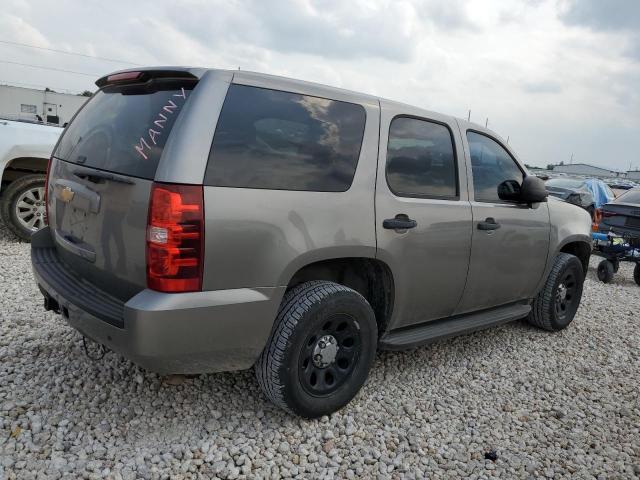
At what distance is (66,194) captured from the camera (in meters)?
2.80

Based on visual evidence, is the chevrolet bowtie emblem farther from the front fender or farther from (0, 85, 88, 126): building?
(0, 85, 88, 126): building

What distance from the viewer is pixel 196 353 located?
7.77 ft

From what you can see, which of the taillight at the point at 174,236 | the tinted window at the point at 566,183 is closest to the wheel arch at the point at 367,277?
the taillight at the point at 174,236

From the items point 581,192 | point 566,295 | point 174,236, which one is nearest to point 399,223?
point 174,236

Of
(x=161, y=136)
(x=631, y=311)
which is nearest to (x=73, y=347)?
(x=161, y=136)

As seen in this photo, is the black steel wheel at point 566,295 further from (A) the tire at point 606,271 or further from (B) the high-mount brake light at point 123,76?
(B) the high-mount brake light at point 123,76

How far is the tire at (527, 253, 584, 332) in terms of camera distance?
458cm

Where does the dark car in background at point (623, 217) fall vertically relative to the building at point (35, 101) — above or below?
below

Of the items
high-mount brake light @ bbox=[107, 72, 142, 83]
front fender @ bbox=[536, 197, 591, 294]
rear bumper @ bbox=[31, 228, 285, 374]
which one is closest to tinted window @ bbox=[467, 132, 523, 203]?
front fender @ bbox=[536, 197, 591, 294]

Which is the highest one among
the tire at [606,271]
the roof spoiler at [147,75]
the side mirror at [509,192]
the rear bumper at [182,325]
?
the roof spoiler at [147,75]

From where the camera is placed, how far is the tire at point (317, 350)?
103 inches

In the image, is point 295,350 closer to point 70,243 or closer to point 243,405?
point 243,405

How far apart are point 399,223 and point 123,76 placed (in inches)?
69.6

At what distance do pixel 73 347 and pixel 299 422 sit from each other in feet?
5.80
